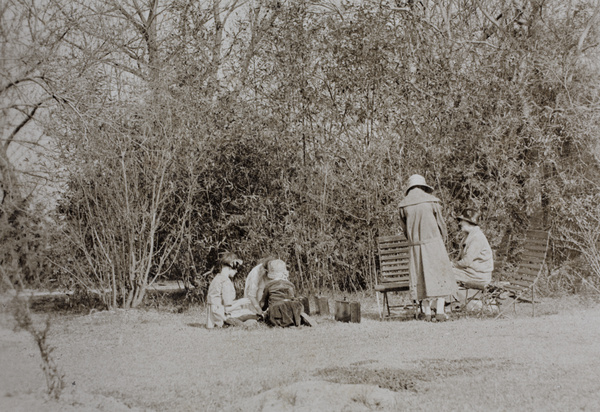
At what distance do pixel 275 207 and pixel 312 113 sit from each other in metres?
1.70

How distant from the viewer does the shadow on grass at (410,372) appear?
5.41 m

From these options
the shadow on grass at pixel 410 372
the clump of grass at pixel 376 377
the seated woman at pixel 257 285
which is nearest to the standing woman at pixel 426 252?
the seated woman at pixel 257 285

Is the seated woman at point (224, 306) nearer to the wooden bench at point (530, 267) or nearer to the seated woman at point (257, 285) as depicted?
the seated woman at point (257, 285)

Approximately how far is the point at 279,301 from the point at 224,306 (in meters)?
0.83

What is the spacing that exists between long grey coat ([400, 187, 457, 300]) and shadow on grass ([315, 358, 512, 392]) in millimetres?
2767

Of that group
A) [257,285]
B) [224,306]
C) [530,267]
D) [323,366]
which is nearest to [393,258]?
[530,267]

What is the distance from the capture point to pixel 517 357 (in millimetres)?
6227

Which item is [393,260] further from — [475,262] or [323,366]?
[323,366]

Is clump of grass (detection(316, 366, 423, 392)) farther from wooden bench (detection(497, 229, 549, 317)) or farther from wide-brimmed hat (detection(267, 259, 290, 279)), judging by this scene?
wooden bench (detection(497, 229, 549, 317))

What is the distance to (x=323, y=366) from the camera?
20.2ft

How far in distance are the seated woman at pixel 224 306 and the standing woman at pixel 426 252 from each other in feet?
7.49

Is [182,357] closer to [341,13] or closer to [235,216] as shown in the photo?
[235,216]

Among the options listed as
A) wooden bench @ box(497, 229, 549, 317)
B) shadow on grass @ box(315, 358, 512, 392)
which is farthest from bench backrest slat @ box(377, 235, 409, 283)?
shadow on grass @ box(315, 358, 512, 392)

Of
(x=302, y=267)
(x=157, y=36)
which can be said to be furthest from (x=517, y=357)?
(x=157, y=36)
